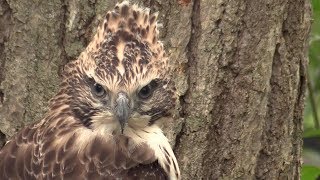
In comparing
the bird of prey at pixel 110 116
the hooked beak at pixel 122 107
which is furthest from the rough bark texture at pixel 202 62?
the hooked beak at pixel 122 107

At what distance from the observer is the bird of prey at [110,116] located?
6145 millimetres

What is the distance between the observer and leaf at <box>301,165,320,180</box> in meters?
7.39

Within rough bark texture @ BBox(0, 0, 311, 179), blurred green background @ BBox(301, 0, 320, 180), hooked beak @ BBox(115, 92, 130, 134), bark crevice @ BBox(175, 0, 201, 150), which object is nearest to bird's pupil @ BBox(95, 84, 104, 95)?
hooked beak @ BBox(115, 92, 130, 134)

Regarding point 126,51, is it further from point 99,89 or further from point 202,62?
point 202,62

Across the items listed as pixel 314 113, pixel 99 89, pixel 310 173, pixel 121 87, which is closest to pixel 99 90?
pixel 99 89

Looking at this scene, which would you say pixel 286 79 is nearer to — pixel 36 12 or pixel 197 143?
pixel 197 143

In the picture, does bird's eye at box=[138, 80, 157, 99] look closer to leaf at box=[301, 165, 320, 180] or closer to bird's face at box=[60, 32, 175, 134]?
bird's face at box=[60, 32, 175, 134]

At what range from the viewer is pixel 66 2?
6918 millimetres

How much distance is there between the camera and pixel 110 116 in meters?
6.28

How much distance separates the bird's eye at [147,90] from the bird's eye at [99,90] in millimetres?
188

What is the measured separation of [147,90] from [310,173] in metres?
1.58

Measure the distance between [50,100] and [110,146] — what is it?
542 mm

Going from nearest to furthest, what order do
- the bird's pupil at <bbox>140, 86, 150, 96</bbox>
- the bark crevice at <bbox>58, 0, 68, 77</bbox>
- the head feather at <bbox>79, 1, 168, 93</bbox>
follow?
1. the head feather at <bbox>79, 1, 168, 93</bbox>
2. the bird's pupil at <bbox>140, 86, 150, 96</bbox>
3. the bark crevice at <bbox>58, 0, 68, 77</bbox>

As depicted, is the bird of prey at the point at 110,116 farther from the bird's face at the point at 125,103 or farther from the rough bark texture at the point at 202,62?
the rough bark texture at the point at 202,62
